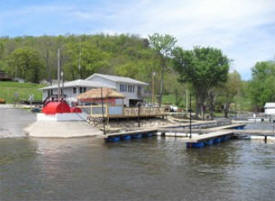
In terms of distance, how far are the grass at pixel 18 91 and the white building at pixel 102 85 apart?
1536 cm

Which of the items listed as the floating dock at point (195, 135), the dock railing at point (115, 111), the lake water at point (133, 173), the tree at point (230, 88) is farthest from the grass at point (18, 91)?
the lake water at point (133, 173)

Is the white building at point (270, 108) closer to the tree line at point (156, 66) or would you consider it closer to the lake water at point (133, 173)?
the tree line at point (156, 66)

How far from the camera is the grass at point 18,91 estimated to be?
2837 inches

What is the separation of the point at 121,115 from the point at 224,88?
45.9 meters

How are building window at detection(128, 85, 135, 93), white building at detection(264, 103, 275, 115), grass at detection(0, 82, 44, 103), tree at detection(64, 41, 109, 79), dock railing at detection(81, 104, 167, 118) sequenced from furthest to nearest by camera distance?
1. white building at detection(264, 103, 275, 115)
2. tree at detection(64, 41, 109, 79)
3. grass at detection(0, 82, 44, 103)
4. building window at detection(128, 85, 135, 93)
5. dock railing at detection(81, 104, 167, 118)

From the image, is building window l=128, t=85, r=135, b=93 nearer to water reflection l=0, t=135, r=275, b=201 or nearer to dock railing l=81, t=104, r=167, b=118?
dock railing l=81, t=104, r=167, b=118

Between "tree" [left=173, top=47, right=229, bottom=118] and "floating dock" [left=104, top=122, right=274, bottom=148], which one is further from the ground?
"tree" [left=173, top=47, right=229, bottom=118]

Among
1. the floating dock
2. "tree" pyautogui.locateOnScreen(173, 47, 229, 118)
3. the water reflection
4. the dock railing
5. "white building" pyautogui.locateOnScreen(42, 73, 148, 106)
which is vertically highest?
"tree" pyautogui.locateOnScreen(173, 47, 229, 118)

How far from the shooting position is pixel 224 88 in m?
83.6

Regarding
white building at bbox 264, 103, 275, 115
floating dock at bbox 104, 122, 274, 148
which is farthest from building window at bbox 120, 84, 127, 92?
white building at bbox 264, 103, 275, 115

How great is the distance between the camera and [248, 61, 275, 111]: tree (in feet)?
348

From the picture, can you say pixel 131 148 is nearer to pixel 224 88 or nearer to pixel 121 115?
pixel 121 115

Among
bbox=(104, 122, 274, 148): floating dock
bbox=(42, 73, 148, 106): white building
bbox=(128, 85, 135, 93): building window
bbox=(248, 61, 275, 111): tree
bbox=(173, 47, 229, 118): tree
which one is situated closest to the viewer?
bbox=(104, 122, 274, 148): floating dock

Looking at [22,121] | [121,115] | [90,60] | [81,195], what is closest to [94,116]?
[121,115]
